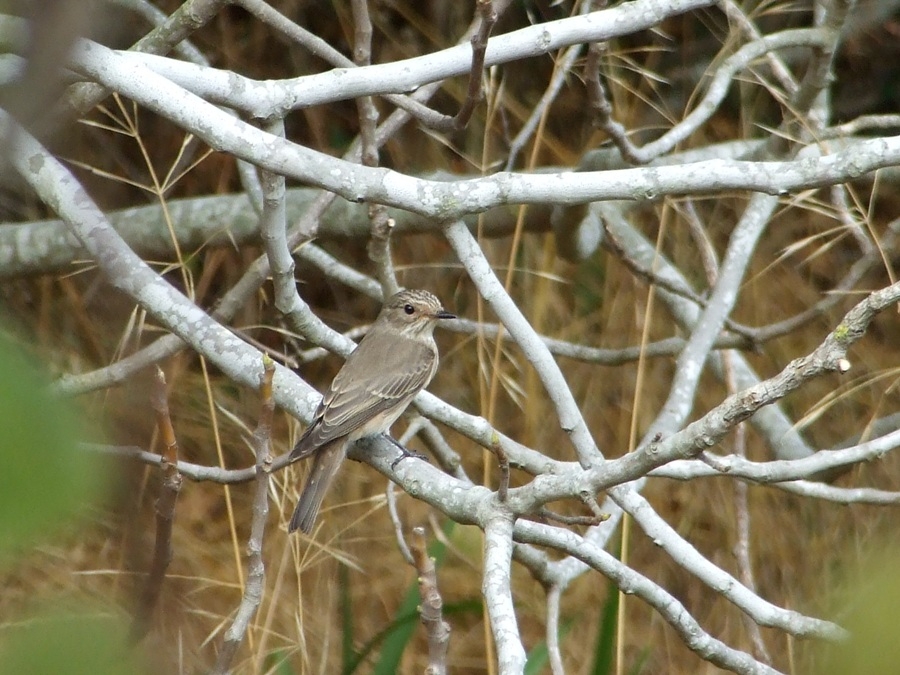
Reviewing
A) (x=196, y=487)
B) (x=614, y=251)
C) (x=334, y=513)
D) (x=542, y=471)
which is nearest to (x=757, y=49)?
(x=614, y=251)

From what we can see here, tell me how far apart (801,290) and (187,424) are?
11.4ft

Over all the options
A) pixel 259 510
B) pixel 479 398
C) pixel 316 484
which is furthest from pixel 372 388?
pixel 259 510

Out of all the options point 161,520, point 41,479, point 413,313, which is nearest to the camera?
point 41,479

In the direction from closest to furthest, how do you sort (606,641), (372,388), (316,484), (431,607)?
(431,607)
(606,641)
(316,484)
(372,388)

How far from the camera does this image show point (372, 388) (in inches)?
171

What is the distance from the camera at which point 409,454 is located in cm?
355

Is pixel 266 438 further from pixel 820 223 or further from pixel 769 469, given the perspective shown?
pixel 820 223

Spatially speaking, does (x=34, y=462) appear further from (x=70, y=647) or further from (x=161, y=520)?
(x=161, y=520)

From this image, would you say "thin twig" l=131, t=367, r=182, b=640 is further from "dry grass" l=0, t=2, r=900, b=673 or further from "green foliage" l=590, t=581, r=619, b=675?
"dry grass" l=0, t=2, r=900, b=673

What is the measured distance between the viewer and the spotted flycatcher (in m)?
3.83

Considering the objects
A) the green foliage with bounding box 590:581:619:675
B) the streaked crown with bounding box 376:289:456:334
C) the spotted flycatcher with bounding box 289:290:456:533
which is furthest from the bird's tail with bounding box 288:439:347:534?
the green foliage with bounding box 590:581:619:675

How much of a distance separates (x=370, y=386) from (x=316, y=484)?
0.54 meters

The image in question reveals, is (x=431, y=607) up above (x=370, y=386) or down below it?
below

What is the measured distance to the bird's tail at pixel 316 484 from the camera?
3.83 meters
